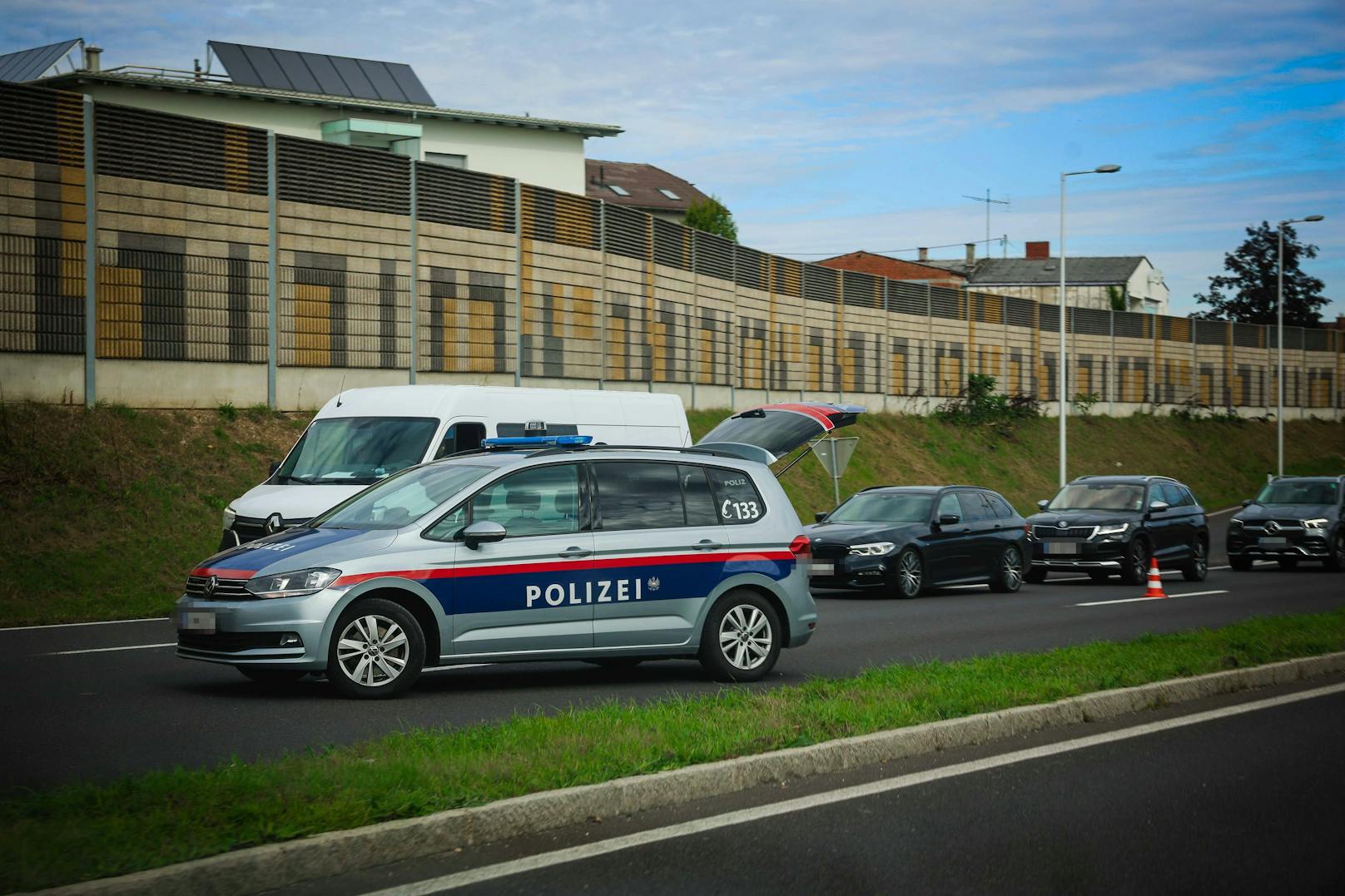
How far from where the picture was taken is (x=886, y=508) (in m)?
21.2

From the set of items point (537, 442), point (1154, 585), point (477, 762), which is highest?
point (537, 442)

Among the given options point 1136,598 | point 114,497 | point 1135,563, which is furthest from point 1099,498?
point 114,497

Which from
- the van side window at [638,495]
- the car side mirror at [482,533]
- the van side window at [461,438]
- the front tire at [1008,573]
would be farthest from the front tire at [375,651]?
the front tire at [1008,573]

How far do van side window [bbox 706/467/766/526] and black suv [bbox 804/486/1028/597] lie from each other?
823 cm

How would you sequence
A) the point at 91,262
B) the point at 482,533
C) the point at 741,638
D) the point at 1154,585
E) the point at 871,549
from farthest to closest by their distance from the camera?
the point at 91,262 < the point at 1154,585 < the point at 871,549 < the point at 741,638 < the point at 482,533

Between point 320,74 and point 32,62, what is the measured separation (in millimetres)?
8644

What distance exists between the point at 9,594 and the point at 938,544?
38.9ft

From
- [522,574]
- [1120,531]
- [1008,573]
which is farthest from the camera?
[1120,531]

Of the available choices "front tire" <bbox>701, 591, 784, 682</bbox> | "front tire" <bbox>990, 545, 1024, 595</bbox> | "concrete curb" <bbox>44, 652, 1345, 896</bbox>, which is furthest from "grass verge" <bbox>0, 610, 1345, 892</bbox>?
"front tire" <bbox>990, 545, 1024, 595</bbox>

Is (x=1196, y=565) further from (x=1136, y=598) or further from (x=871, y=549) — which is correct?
(x=871, y=549)

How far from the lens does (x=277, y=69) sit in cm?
4656

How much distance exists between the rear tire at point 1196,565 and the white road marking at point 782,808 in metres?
14.4

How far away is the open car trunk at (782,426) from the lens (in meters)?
25.3

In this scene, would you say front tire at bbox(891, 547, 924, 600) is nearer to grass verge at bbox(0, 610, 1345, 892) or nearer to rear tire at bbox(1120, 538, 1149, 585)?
rear tire at bbox(1120, 538, 1149, 585)
